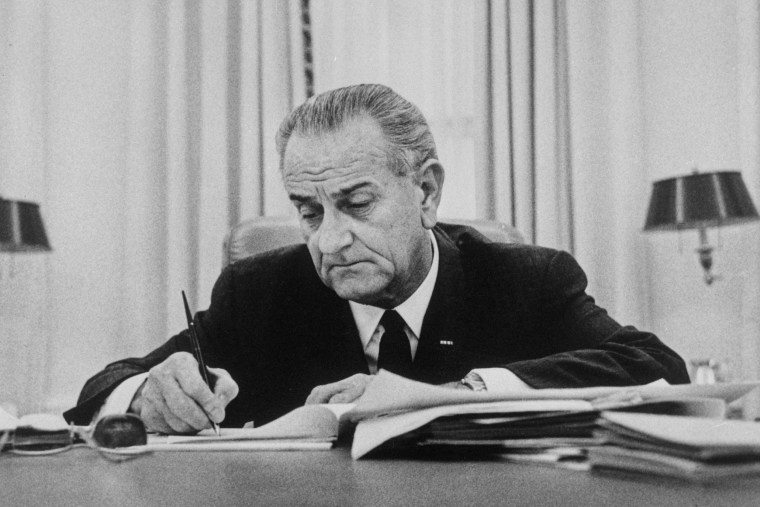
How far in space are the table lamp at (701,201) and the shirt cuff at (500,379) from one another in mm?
1799

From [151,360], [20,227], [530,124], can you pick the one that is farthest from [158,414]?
[530,124]

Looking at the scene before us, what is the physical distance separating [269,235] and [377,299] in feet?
1.61

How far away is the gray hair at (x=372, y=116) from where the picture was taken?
4.98ft

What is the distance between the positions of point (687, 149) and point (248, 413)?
7.51 ft

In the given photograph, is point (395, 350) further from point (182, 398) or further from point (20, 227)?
point (20, 227)

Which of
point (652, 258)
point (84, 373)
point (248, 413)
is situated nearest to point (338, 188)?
point (248, 413)

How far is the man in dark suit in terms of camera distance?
1.46 metres

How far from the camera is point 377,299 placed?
1.62 metres

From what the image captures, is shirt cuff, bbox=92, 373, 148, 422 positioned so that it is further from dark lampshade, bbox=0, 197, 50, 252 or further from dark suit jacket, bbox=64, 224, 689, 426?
dark lampshade, bbox=0, 197, 50, 252

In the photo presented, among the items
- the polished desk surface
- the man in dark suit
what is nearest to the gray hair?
the man in dark suit

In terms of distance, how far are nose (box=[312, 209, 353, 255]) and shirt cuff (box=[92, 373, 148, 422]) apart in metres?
0.40

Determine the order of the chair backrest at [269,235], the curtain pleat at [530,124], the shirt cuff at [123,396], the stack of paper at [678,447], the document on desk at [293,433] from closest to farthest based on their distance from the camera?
the stack of paper at [678,447] < the document on desk at [293,433] < the shirt cuff at [123,396] < the chair backrest at [269,235] < the curtain pleat at [530,124]

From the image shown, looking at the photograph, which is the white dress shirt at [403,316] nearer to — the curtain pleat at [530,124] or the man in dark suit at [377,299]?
the man in dark suit at [377,299]

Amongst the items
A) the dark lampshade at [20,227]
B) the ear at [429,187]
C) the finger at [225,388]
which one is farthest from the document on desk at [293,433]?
the dark lampshade at [20,227]
